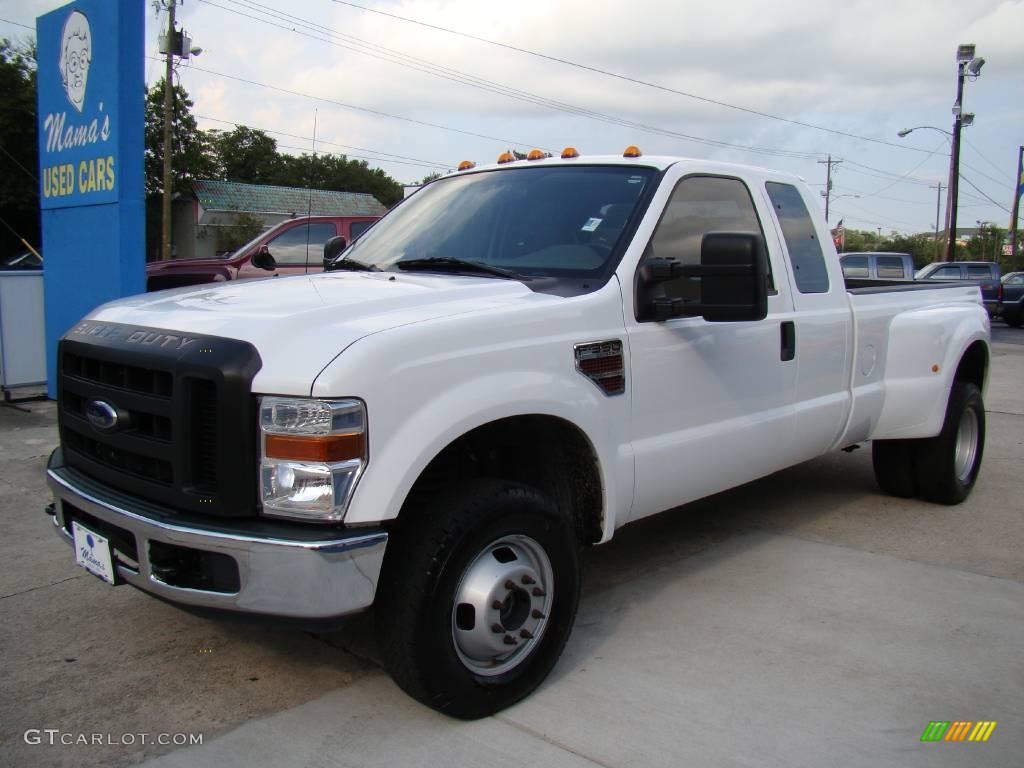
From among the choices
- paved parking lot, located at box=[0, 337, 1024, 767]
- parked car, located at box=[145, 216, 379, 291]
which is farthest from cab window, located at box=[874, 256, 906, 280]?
paved parking lot, located at box=[0, 337, 1024, 767]

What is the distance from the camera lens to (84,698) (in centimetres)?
316

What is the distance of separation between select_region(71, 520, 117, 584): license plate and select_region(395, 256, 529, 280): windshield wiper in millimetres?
1645

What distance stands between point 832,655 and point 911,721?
50 cm

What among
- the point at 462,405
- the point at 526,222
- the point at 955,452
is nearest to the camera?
the point at 462,405

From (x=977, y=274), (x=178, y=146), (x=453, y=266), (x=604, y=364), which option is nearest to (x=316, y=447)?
(x=604, y=364)

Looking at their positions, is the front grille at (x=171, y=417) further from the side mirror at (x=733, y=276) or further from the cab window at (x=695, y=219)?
the cab window at (x=695, y=219)

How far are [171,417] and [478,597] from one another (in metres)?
1.09

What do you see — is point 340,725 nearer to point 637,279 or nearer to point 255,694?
point 255,694

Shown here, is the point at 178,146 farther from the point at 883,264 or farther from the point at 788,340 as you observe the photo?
the point at 788,340

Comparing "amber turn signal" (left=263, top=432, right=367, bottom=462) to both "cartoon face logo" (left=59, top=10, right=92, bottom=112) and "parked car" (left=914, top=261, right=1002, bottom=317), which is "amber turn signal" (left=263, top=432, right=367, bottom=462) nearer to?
"cartoon face logo" (left=59, top=10, right=92, bottom=112)

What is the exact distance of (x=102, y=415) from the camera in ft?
9.78

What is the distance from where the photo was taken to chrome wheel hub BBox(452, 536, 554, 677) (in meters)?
2.91

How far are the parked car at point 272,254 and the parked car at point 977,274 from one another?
59.7 feet

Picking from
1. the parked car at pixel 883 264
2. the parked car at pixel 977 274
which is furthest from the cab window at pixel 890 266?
the parked car at pixel 977 274
